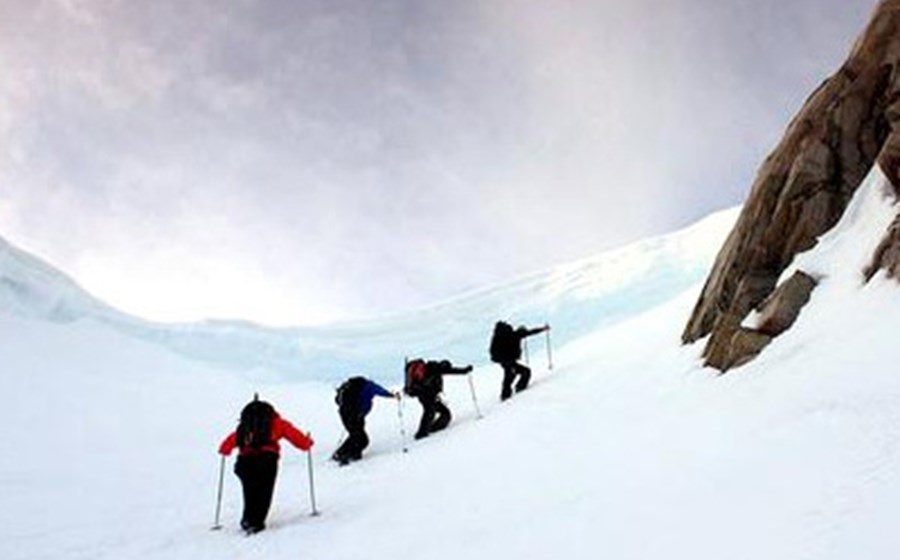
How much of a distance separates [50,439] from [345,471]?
8882 mm

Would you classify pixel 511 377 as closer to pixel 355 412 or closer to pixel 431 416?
pixel 431 416

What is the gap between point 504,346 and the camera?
1934cm

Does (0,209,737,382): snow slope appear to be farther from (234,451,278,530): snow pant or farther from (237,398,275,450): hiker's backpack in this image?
(234,451,278,530): snow pant

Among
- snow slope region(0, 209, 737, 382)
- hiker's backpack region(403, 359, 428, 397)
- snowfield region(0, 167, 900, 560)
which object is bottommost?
snowfield region(0, 167, 900, 560)

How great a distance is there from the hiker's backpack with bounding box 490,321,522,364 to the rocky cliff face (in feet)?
14.0

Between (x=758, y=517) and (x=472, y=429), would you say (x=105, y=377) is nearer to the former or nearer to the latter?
(x=472, y=429)

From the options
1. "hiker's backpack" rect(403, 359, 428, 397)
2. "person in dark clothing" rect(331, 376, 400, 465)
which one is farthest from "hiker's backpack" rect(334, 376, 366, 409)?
"hiker's backpack" rect(403, 359, 428, 397)

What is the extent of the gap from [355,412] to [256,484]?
228 inches

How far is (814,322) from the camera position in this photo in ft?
38.5

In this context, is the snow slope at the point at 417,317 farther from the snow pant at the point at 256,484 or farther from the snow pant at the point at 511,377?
the snow pant at the point at 256,484

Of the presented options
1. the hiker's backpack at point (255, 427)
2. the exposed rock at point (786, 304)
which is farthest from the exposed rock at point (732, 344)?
the hiker's backpack at point (255, 427)

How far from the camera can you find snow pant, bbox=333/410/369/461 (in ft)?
54.9

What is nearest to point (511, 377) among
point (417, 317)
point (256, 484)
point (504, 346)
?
point (504, 346)

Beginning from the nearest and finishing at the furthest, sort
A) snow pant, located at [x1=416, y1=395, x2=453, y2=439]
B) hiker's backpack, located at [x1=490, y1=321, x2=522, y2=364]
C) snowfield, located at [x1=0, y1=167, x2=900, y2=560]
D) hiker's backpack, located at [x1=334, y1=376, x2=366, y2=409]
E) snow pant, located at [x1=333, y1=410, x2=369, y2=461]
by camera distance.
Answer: snowfield, located at [x1=0, y1=167, x2=900, y2=560]
snow pant, located at [x1=333, y1=410, x2=369, y2=461]
hiker's backpack, located at [x1=334, y1=376, x2=366, y2=409]
snow pant, located at [x1=416, y1=395, x2=453, y2=439]
hiker's backpack, located at [x1=490, y1=321, x2=522, y2=364]
